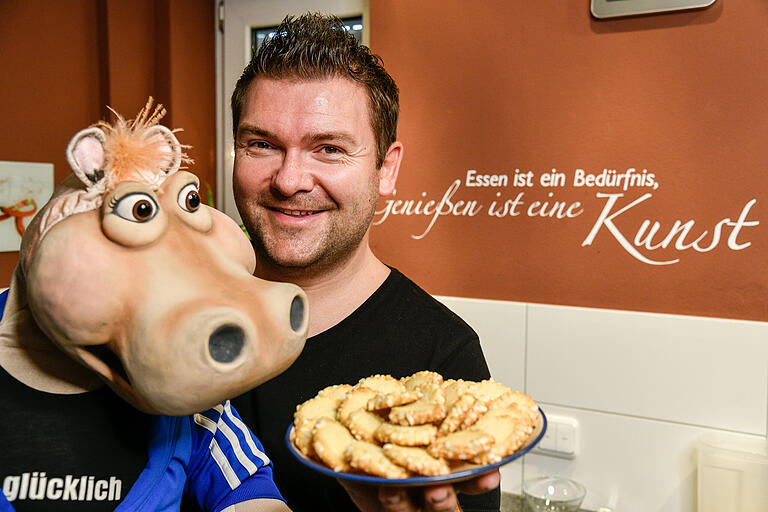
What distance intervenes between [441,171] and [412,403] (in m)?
1.37

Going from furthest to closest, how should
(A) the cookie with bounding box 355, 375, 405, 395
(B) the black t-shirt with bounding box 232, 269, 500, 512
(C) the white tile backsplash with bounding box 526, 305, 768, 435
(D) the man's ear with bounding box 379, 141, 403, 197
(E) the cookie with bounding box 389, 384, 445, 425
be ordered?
(C) the white tile backsplash with bounding box 526, 305, 768, 435, (D) the man's ear with bounding box 379, 141, 403, 197, (B) the black t-shirt with bounding box 232, 269, 500, 512, (A) the cookie with bounding box 355, 375, 405, 395, (E) the cookie with bounding box 389, 384, 445, 425

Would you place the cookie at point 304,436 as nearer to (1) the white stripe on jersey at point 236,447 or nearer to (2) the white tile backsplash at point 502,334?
(1) the white stripe on jersey at point 236,447

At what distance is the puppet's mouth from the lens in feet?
2.10

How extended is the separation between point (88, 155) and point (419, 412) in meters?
0.45

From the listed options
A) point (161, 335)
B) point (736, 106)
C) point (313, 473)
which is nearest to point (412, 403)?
point (161, 335)

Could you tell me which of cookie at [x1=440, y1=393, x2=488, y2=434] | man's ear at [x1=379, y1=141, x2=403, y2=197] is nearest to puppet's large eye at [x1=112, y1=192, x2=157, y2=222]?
cookie at [x1=440, y1=393, x2=488, y2=434]

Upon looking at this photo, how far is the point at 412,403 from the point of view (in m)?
0.74

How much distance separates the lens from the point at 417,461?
62 centimetres

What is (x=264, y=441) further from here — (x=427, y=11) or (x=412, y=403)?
(x=427, y=11)

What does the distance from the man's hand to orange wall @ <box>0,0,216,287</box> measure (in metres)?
1.87

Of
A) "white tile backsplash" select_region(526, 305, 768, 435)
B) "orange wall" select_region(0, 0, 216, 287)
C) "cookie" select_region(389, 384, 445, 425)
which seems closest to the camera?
"cookie" select_region(389, 384, 445, 425)

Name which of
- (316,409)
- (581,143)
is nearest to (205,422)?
(316,409)

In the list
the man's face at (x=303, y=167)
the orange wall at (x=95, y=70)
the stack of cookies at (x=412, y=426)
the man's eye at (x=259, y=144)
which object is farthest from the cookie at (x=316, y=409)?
the orange wall at (x=95, y=70)

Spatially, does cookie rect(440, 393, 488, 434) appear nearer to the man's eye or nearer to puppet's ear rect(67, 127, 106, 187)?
puppet's ear rect(67, 127, 106, 187)
